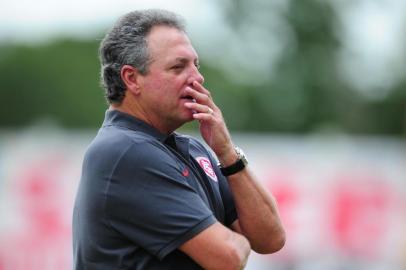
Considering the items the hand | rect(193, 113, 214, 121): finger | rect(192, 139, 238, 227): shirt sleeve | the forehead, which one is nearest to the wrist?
the hand

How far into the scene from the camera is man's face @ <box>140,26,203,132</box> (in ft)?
14.9

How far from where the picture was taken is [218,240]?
4.28 metres

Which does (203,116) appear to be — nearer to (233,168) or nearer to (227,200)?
(233,168)

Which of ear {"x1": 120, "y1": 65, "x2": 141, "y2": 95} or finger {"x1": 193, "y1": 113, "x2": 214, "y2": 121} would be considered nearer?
finger {"x1": 193, "y1": 113, "x2": 214, "y2": 121}

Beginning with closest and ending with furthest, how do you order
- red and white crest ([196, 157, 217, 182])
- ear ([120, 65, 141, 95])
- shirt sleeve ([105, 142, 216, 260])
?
shirt sleeve ([105, 142, 216, 260])
ear ([120, 65, 141, 95])
red and white crest ([196, 157, 217, 182])

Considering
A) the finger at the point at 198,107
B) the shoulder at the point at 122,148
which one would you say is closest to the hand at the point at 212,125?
the finger at the point at 198,107

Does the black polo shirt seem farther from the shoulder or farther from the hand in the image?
the hand

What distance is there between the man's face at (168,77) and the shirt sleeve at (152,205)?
10.5 inches

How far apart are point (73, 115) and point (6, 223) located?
40.6 metres

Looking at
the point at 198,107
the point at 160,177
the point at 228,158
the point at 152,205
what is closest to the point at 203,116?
the point at 198,107

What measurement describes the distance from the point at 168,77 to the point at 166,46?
0.49 feet

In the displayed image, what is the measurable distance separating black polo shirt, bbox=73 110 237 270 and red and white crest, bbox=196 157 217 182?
0.24m

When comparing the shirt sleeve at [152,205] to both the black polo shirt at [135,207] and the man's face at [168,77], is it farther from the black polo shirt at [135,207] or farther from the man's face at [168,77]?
the man's face at [168,77]

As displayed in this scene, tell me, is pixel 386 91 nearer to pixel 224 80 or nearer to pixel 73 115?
pixel 224 80
